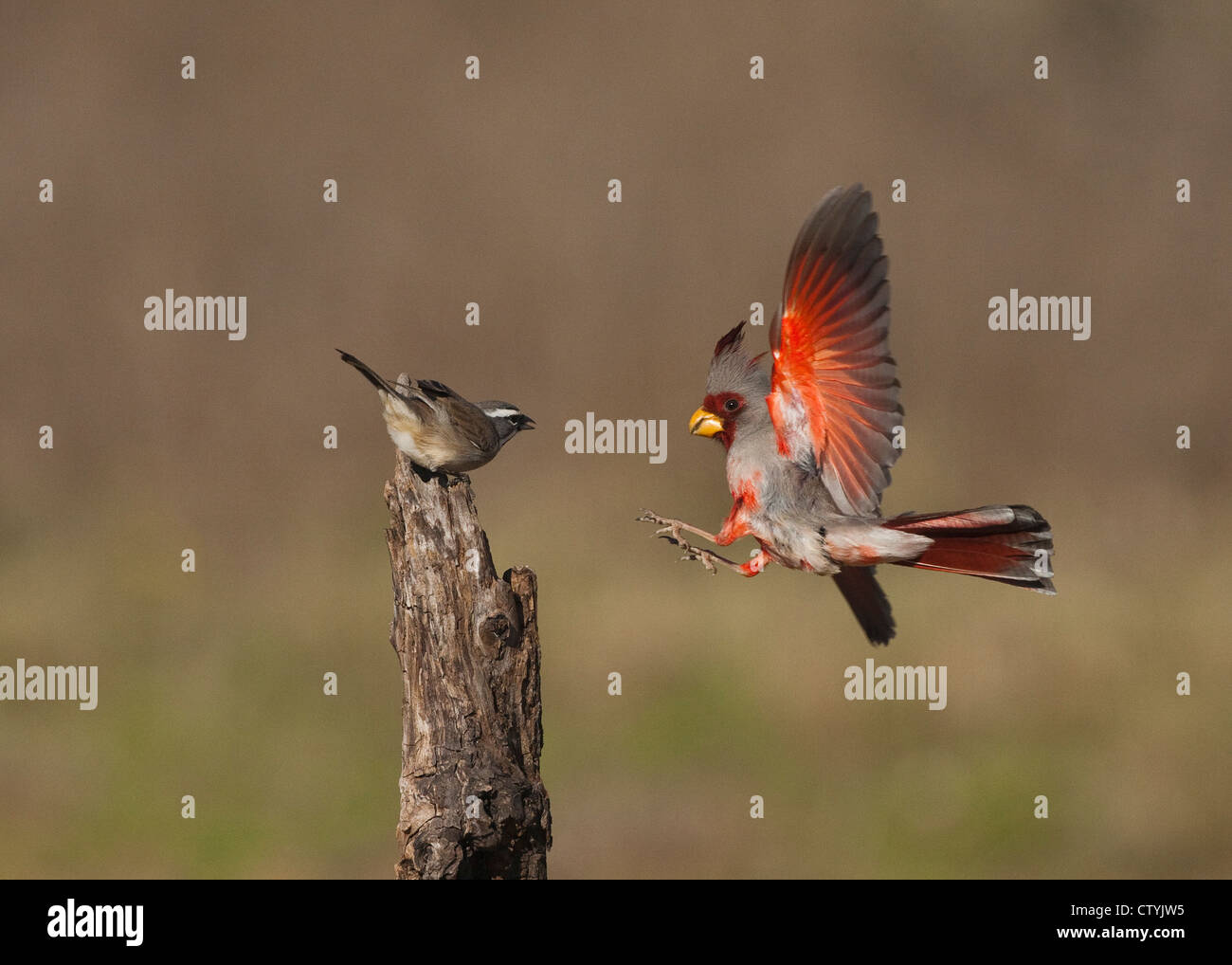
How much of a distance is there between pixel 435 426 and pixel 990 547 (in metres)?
2.75

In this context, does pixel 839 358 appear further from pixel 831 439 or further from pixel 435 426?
pixel 435 426

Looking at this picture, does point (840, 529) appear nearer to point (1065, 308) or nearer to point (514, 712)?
point (514, 712)

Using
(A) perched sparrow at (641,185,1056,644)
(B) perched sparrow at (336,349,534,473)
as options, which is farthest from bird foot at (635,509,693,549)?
(B) perched sparrow at (336,349,534,473)

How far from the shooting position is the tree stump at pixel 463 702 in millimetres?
6176

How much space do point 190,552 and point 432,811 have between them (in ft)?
41.4

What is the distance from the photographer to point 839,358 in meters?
5.67

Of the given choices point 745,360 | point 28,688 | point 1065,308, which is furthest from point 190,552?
point 745,360

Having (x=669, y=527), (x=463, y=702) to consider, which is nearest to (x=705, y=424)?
(x=669, y=527)

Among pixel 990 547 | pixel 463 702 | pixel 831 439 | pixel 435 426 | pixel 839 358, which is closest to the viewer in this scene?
pixel 990 547

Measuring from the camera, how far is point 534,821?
6.33m

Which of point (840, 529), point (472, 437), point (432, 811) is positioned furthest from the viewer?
point (472, 437)

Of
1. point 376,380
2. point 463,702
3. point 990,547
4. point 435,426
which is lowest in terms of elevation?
point 463,702

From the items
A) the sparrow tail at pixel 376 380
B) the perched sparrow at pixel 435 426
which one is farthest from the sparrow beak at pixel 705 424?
the sparrow tail at pixel 376 380

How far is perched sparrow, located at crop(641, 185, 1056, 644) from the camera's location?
5.45m
